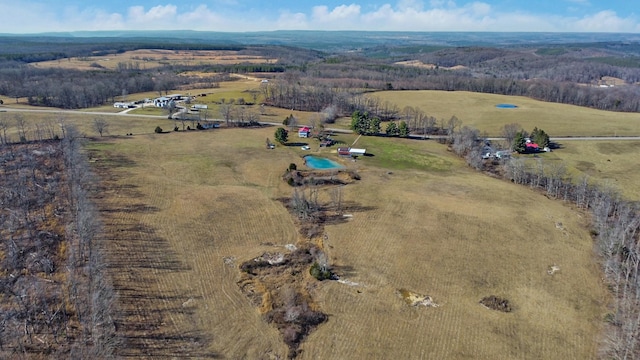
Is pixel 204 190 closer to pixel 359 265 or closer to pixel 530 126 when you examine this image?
pixel 359 265

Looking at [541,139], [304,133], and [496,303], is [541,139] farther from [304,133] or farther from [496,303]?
[496,303]

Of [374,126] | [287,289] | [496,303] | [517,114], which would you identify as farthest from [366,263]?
[517,114]

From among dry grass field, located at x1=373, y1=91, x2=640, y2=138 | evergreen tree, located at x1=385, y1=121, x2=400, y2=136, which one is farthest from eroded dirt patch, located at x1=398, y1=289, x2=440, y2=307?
dry grass field, located at x1=373, y1=91, x2=640, y2=138

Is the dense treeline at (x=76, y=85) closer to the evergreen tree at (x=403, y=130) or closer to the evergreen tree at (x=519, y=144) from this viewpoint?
the evergreen tree at (x=403, y=130)

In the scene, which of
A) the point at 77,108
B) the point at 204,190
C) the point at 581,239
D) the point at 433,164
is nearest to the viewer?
the point at 581,239

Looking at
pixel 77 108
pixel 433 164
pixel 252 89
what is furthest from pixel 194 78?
pixel 433 164

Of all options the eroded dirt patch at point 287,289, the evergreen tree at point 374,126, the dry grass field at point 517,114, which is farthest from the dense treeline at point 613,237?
the dry grass field at point 517,114
